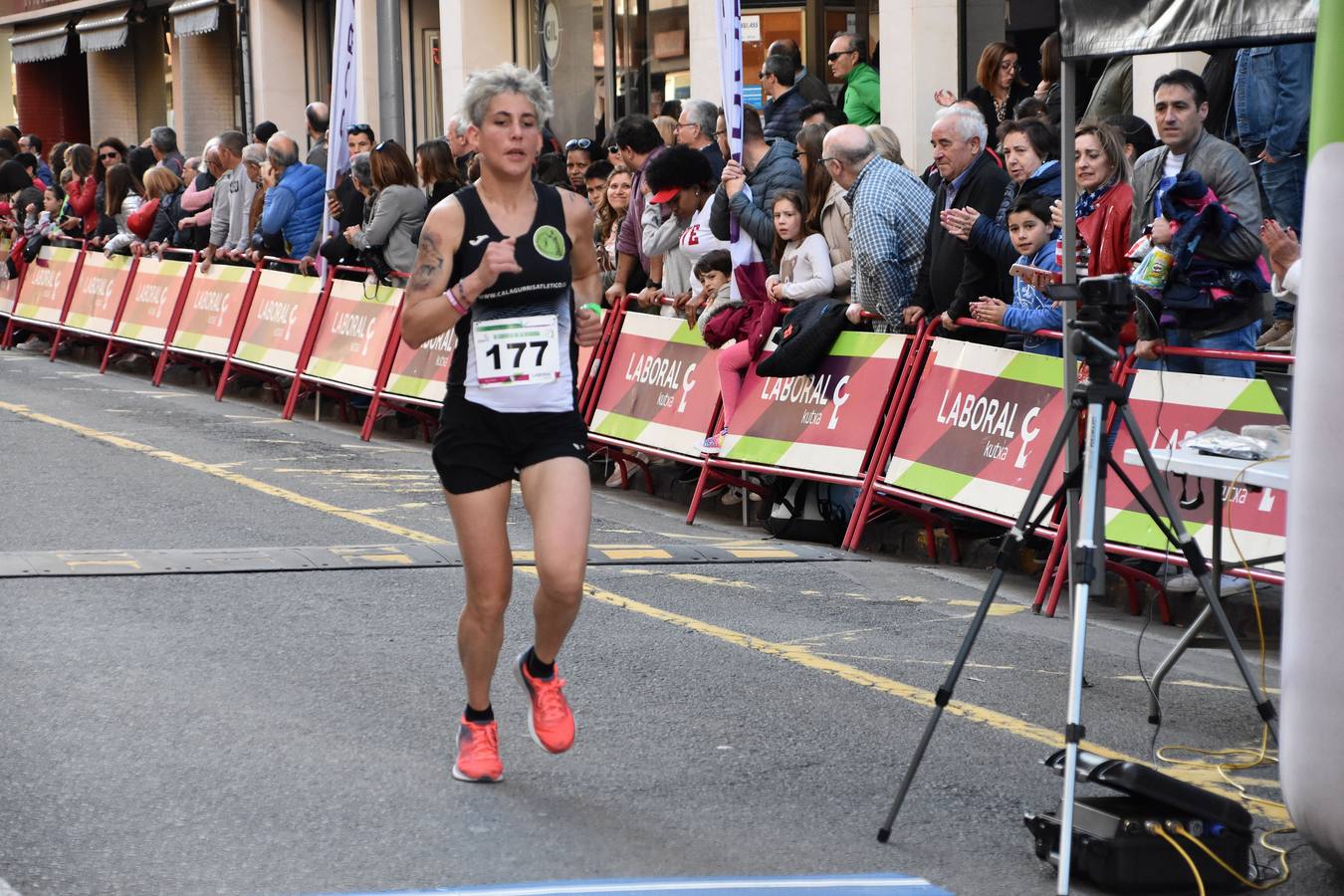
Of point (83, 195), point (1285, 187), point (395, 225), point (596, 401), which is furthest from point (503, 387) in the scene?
point (83, 195)

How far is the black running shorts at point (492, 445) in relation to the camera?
5684 millimetres

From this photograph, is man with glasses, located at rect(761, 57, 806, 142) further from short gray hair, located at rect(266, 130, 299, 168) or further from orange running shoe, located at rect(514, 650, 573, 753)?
orange running shoe, located at rect(514, 650, 573, 753)

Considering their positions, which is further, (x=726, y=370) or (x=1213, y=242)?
(x=726, y=370)

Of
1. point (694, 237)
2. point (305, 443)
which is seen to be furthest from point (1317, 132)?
point (305, 443)

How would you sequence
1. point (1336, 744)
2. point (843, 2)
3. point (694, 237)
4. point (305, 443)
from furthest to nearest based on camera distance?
1. point (843, 2)
2. point (305, 443)
3. point (694, 237)
4. point (1336, 744)

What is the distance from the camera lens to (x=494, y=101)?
18.4ft

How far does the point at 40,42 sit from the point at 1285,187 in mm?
33200

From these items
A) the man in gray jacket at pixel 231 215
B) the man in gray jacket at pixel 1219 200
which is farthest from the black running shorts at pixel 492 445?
the man in gray jacket at pixel 231 215

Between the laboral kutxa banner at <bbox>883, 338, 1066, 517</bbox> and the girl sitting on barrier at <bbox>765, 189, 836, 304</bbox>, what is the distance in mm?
1059

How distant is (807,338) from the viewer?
10.3m

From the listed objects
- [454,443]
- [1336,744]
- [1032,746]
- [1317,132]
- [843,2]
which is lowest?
[1032,746]

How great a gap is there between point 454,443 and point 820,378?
493 centimetres

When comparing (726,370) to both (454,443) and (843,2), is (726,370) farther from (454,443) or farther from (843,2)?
(843,2)

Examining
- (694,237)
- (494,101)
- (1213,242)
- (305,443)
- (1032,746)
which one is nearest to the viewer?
(494,101)
